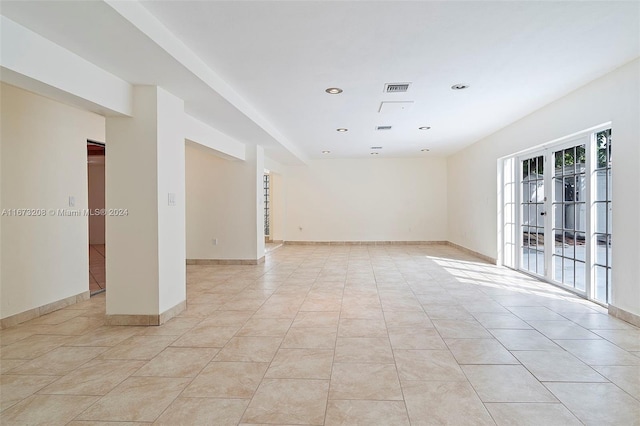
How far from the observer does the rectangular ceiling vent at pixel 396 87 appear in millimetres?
4406

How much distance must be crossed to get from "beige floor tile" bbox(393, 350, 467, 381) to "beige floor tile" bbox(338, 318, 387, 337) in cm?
47

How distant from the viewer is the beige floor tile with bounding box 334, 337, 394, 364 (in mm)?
2963

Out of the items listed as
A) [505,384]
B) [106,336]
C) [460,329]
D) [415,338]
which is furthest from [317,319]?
[106,336]

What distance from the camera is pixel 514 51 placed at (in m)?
3.47

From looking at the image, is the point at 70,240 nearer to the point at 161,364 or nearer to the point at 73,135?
the point at 73,135

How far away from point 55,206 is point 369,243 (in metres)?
8.23

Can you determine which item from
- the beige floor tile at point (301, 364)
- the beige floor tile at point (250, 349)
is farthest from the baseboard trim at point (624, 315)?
the beige floor tile at point (250, 349)

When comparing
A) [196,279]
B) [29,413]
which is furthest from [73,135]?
[29,413]

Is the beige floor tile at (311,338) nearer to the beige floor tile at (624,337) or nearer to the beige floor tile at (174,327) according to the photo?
the beige floor tile at (174,327)

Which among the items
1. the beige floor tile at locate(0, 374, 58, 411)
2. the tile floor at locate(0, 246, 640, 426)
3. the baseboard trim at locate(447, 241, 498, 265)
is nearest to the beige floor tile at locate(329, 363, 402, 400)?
the tile floor at locate(0, 246, 640, 426)

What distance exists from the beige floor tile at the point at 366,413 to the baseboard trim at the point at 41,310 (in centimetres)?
367

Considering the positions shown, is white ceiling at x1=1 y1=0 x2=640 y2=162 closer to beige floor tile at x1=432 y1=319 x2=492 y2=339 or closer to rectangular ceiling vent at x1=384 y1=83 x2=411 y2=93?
rectangular ceiling vent at x1=384 y1=83 x2=411 y2=93

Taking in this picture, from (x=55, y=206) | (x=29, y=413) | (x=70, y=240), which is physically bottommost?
(x=29, y=413)

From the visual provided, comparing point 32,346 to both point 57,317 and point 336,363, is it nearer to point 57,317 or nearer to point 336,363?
point 57,317
